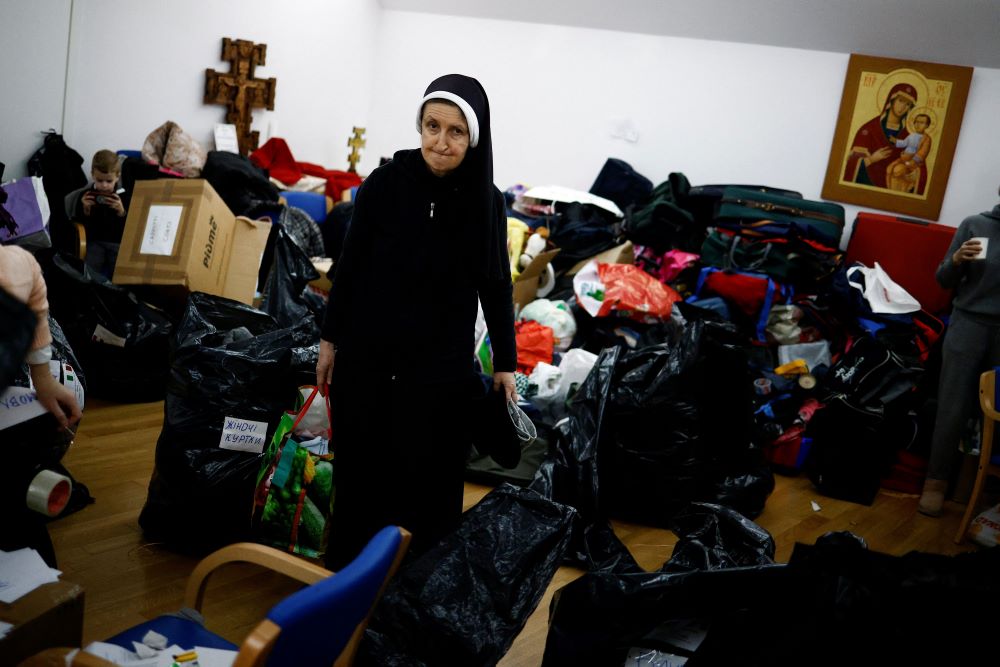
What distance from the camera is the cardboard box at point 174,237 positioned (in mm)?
3430

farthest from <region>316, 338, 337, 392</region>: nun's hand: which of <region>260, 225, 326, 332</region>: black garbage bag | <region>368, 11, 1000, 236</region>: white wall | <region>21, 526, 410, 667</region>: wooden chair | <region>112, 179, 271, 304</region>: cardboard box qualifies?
<region>368, 11, 1000, 236</region>: white wall

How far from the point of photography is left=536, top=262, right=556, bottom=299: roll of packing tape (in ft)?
15.1

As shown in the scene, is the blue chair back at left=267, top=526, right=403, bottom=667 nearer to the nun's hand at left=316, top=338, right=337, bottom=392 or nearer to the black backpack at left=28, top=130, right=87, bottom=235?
the nun's hand at left=316, top=338, right=337, bottom=392

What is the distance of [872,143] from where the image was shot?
4.79 meters

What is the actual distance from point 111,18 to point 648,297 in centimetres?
298

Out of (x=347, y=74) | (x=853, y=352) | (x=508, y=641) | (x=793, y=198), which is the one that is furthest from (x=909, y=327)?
(x=347, y=74)

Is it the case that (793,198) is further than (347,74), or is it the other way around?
(347,74)

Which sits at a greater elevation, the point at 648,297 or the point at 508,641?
the point at 648,297

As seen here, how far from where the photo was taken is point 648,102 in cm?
529

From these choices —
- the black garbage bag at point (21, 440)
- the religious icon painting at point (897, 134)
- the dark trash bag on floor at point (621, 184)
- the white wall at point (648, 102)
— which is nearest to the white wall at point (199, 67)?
the white wall at point (648, 102)

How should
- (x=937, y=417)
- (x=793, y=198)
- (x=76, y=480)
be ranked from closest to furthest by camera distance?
(x=76, y=480) < (x=937, y=417) < (x=793, y=198)

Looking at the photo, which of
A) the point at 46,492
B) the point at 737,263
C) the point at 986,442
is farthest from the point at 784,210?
the point at 46,492

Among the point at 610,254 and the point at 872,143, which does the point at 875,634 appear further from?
the point at 872,143

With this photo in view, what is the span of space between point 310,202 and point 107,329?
1.91 meters
